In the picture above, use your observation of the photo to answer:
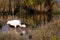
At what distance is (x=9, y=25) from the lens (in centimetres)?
1130

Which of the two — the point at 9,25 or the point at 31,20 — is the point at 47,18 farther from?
the point at 9,25

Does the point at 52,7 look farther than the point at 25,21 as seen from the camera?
Yes

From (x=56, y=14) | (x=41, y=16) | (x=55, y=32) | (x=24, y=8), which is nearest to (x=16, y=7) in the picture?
(x=24, y=8)

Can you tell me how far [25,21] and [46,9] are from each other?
2621 millimetres

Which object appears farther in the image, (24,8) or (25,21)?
(24,8)

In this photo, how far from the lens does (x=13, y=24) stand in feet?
37.4

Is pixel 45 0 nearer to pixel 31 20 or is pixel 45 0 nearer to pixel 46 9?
pixel 46 9

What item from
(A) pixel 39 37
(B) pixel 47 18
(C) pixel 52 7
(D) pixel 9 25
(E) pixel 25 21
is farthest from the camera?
(C) pixel 52 7

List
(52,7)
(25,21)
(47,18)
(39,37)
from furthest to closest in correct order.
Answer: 1. (52,7)
2. (47,18)
3. (25,21)
4. (39,37)

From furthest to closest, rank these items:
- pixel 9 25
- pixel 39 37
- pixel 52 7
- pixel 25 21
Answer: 1. pixel 52 7
2. pixel 25 21
3. pixel 9 25
4. pixel 39 37

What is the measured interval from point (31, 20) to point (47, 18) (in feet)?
3.90

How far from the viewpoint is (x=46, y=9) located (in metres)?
15.0

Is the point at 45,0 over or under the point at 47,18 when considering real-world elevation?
over

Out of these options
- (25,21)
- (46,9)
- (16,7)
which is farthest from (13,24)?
(46,9)
